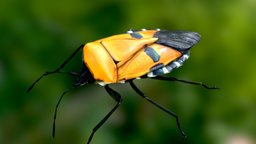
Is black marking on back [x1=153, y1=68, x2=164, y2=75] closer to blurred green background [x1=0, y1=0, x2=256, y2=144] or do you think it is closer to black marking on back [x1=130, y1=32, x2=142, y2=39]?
black marking on back [x1=130, y1=32, x2=142, y2=39]

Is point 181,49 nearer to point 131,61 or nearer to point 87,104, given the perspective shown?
point 131,61

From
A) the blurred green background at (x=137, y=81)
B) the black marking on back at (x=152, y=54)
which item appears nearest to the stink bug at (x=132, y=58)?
the black marking on back at (x=152, y=54)

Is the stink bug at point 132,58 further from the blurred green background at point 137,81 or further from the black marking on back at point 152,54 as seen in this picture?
the blurred green background at point 137,81

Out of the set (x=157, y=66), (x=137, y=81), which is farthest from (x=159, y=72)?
(x=137, y=81)

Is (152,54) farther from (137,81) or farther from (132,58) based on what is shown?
(137,81)

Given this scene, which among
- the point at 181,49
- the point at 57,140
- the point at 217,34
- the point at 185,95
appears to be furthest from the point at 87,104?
the point at 181,49

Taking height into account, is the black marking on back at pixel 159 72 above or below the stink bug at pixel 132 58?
below
